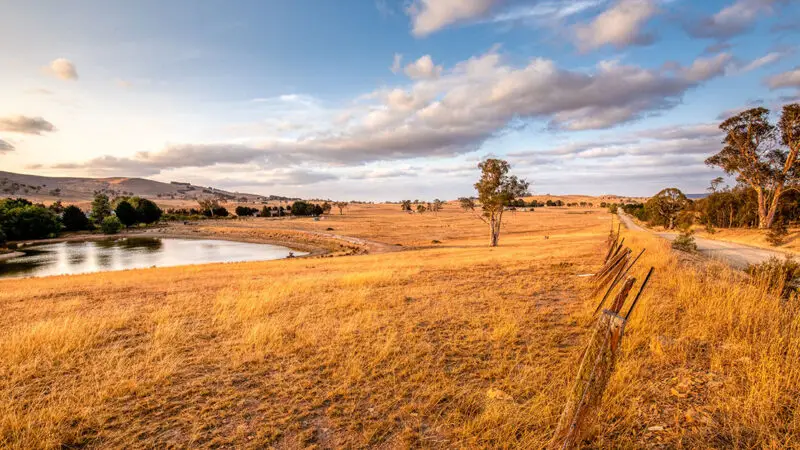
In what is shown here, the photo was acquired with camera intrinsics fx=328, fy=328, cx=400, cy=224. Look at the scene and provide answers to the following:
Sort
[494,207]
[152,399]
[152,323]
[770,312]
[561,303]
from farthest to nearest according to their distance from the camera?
[494,207] < [561,303] < [152,323] < [770,312] < [152,399]

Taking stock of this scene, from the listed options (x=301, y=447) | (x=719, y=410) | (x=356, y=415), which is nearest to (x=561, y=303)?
(x=719, y=410)

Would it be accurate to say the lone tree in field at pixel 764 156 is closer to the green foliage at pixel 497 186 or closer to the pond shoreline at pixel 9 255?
the green foliage at pixel 497 186

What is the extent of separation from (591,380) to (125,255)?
8240 cm

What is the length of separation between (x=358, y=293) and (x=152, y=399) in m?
7.35

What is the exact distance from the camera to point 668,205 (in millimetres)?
55594

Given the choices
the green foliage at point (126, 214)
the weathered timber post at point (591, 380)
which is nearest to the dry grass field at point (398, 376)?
the weathered timber post at point (591, 380)

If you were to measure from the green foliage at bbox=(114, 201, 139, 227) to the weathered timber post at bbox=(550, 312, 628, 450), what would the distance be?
141m

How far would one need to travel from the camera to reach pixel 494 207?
4516cm

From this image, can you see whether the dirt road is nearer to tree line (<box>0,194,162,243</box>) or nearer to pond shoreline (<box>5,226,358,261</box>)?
pond shoreline (<box>5,226,358,261</box>)

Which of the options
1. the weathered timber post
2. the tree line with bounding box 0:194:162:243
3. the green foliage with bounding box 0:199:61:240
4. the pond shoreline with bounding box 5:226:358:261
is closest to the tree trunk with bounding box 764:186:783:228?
the weathered timber post

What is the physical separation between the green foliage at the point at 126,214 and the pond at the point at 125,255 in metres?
28.0

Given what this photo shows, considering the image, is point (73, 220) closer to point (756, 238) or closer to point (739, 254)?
point (739, 254)

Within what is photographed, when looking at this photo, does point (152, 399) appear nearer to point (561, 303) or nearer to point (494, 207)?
point (561, 303)

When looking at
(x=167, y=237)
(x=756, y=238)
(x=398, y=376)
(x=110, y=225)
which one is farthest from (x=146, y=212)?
(x=756, y=238)
